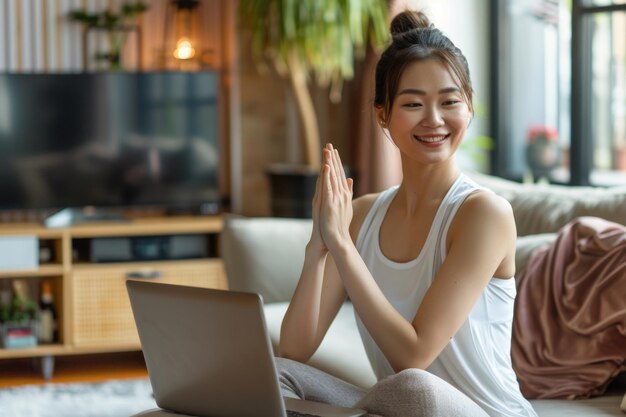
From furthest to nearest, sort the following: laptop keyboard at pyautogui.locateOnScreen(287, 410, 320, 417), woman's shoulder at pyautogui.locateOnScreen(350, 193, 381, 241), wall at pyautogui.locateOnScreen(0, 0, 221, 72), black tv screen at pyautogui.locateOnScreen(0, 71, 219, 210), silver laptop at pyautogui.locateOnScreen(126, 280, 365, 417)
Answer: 1. wall at pyautogui.locateOnScreen(0, 0, 221, 72)
2. black tv screen at pyautogui.locateOnScreen(0, 71, 219, 210)
3. woman's shoulder at pyautogui.locateOnScreen(350, 193, 381, 241)
4. laptop keyboard at pyautogui.locateOnScreen(287, 410, 320, 417)
5. silver laptop at pyautogui.locateOnScreen(126, 280, 365, 417)

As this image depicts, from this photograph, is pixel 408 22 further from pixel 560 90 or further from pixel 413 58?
pixel 560 90

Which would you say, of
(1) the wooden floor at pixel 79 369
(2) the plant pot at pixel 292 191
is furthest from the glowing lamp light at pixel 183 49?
(1) the wooden floor at pixel 79 369

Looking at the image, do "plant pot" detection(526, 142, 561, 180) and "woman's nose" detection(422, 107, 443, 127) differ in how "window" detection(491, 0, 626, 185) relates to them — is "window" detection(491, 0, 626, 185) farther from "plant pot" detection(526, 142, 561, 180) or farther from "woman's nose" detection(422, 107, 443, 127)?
"woman's nose" detection(422, 107, 443, 127)

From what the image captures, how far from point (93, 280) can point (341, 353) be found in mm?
1929

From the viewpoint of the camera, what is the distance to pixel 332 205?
188cm

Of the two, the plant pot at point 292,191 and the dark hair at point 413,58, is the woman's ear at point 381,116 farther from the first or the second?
the plant pot at point 292,191

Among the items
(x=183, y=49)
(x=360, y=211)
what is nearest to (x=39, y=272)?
(x=183, y=49)

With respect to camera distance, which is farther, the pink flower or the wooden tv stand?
the pink flower

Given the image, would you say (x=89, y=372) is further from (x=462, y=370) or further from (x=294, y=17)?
(x=462, y=370)

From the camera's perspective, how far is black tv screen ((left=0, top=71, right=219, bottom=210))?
4672 millimetres

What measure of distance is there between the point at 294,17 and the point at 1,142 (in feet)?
4.70

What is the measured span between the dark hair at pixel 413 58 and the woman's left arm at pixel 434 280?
207mm

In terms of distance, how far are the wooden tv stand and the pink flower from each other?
1.51m

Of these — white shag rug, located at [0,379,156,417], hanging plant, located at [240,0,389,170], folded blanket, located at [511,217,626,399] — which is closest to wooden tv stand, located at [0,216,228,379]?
A: white shag rug, located at [0,379,156,417]
